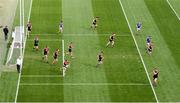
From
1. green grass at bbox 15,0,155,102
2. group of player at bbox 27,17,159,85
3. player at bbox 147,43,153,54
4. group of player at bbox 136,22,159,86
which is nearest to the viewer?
green grass at bbox 15,0,155,102

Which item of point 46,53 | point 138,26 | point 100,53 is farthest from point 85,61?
point 138,26

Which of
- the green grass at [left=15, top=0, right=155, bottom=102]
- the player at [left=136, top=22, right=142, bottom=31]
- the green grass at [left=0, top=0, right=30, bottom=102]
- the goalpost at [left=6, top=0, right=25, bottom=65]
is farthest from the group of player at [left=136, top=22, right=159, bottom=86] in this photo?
the goalpost at [left=6, top=0, right=25, bottom=65]

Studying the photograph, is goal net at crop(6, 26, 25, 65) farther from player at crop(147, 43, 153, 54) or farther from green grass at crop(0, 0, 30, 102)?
player at crop(147, 43, 153, 54)

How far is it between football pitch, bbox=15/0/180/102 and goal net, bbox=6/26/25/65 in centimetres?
88

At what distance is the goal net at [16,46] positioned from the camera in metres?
42.4

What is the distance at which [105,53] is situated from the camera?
44.7m

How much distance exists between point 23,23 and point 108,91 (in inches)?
514

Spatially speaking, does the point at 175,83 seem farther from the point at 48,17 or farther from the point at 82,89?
the point at 48,17

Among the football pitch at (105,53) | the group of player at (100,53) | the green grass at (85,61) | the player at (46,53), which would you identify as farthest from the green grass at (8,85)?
the group of player at (100,53)

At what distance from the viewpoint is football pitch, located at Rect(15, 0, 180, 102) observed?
38250 millimetres

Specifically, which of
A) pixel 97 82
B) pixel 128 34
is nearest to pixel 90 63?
pixel 97 82

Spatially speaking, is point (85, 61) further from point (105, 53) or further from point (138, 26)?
point (138, 26)

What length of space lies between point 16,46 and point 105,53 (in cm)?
789

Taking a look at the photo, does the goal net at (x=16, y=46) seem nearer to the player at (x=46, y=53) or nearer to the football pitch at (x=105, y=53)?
the football pitch at (x=105, y=53)
